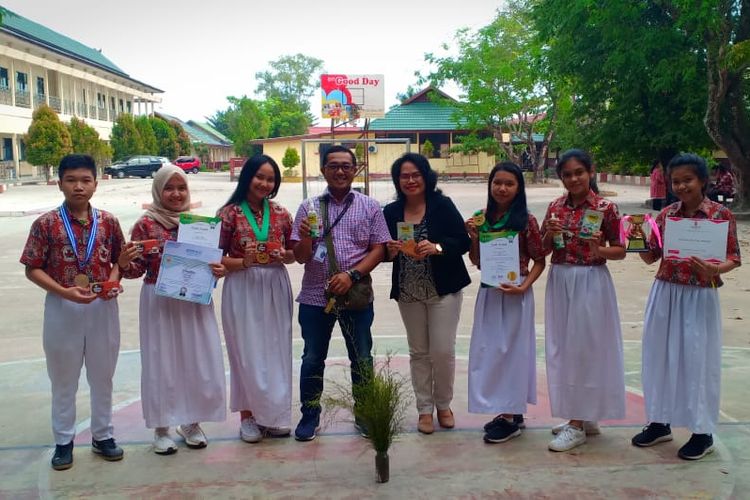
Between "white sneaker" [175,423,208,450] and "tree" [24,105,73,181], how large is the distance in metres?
33.8

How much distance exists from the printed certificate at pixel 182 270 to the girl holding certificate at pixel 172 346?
103 mm

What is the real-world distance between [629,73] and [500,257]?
16.0 metres

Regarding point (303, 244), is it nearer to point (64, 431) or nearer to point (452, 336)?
point (452, 336)

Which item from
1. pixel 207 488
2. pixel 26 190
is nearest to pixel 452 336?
pixel 207 488

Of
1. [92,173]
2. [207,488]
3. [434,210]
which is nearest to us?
[207,488]

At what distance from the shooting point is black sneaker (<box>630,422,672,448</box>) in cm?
427

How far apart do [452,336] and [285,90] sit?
80.5 m

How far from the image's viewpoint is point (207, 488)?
12.6 ft

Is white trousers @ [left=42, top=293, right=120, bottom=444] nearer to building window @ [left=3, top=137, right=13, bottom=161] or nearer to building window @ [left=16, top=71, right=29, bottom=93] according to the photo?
building window @ [left=3, top=137, right=13, bottom=161]

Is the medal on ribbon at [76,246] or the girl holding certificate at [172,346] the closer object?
the medal on ribbon at [76,246]

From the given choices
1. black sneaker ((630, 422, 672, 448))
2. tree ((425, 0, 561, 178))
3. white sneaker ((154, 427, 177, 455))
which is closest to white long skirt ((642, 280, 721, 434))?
black sneaker ((630, 422, 672, 448))

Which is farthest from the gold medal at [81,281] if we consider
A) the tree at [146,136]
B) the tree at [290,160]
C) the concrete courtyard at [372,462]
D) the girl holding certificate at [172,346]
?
the tree at [146,136]

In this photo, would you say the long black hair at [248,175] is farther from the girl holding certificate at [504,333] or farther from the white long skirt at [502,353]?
the white long skirt at [502,353]

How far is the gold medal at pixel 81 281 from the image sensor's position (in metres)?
3.94
